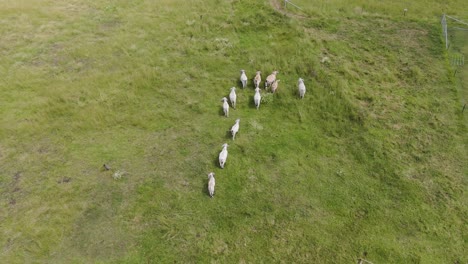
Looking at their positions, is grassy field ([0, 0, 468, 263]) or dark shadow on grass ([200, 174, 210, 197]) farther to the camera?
dark shadow on grass ([200, 174, 210, 197])

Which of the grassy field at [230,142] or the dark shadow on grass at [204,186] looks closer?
the grassy field at [230,142]

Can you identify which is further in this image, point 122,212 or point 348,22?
point 348,22

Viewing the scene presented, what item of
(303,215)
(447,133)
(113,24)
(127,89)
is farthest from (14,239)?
(447,133)

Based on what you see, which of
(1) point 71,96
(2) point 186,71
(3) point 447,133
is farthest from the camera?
(2) point 186,71

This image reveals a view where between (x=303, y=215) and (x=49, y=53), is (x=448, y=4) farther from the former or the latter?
(x=49, y=53)

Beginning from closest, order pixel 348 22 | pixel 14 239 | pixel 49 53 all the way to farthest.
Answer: pixel 14 239, pixel 49 53, pixel 348 22

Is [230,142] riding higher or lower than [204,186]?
higher

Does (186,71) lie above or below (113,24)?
below

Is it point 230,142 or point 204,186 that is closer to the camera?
point 204,186
